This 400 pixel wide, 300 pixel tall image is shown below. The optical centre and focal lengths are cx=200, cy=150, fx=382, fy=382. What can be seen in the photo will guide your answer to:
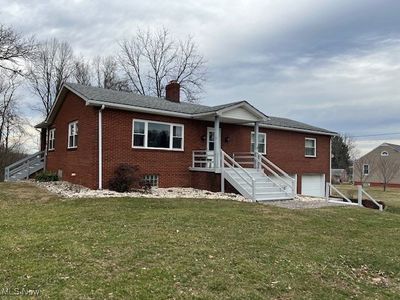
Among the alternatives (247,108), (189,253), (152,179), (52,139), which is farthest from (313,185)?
(189,253)

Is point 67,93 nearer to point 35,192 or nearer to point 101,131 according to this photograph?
point 101,131

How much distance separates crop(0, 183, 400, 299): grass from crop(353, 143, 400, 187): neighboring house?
45.1 m

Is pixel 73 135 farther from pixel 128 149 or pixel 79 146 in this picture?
pixel 128 149

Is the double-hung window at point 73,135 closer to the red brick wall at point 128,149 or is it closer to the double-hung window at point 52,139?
the red brick wall at point 128,149

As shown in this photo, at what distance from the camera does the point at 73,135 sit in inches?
702

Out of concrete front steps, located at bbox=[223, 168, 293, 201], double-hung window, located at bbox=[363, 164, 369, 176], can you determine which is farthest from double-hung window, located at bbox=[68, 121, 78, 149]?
double-hung window, located at bbox=[363, 164, 369, 176]

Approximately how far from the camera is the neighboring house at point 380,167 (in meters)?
51.7

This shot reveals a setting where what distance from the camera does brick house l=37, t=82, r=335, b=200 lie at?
1529 centimetres

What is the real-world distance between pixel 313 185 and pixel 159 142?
12102 millimetres

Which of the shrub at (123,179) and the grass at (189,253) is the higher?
the shrub at (123,179)

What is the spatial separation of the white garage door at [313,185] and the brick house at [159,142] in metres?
3.31

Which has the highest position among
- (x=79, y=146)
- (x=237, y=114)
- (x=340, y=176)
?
(x=237, y=114)

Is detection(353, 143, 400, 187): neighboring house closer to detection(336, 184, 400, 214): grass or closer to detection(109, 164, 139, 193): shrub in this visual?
detection(336, 184, 400, 214): grass

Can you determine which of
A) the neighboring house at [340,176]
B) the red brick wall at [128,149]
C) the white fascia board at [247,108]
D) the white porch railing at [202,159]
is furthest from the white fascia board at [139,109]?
the neighboring house at [340,176]
